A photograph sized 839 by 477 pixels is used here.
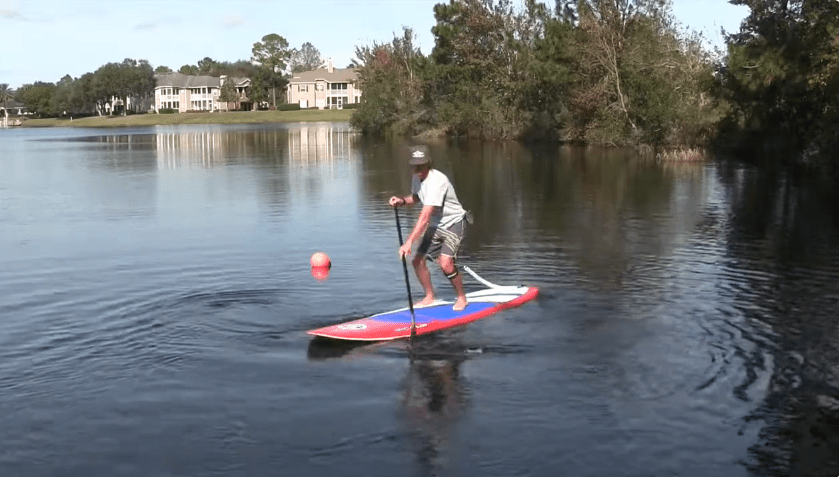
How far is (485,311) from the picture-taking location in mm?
11781

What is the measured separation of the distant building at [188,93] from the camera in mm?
168500

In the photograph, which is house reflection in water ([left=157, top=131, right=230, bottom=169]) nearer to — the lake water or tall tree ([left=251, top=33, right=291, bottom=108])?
the lake water

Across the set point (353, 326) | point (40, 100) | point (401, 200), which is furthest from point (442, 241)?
point (40, 100)

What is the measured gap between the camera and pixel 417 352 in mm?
10242

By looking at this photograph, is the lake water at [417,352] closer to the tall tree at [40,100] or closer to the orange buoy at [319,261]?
the orange buoy at [319,261]

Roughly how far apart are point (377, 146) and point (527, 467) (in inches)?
2111

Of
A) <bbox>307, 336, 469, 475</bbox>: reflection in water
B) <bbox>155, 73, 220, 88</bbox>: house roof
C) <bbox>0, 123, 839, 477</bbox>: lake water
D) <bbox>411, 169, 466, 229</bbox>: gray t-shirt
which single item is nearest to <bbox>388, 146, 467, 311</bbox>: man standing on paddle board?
<bbox>411, 169, 466, 229</bbox>: gray t-shirt

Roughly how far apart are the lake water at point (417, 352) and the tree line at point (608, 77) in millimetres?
13932

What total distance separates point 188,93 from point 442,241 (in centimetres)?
16654

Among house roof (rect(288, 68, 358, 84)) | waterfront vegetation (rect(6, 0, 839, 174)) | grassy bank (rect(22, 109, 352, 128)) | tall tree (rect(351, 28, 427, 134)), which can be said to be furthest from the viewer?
house roof (rect(288, 68, 358, 84))

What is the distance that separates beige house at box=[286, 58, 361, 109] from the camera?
157000 millimetres

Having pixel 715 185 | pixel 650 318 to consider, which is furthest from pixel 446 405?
pixel 715 185

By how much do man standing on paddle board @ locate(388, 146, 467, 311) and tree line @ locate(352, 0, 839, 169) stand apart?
74.9 feet

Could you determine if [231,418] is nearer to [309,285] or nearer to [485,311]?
[485,311]
